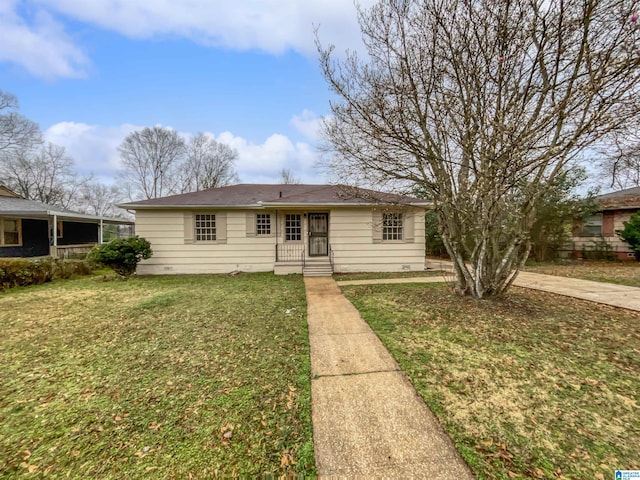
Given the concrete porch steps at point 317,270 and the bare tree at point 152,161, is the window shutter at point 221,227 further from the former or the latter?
the bare tree at point 152,161

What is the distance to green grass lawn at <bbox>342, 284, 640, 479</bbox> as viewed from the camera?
201 centimetres

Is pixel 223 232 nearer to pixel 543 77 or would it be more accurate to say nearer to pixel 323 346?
pixel 323 346

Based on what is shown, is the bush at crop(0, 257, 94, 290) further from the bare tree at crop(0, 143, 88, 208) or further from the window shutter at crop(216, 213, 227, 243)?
the bare tree at crop(0, 143, 88, 208)

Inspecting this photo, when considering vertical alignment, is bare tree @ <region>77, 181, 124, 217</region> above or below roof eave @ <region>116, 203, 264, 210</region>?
above

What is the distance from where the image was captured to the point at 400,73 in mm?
5625

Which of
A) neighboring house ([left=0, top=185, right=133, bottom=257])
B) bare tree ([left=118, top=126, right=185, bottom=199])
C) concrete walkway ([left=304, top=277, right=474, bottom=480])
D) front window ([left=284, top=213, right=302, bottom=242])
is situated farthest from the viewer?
bare tree ([left=118, top=126, right=185, bottom=199])

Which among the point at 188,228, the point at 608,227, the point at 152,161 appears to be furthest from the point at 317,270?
the point at 152,161

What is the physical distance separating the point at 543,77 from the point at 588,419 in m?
5.35

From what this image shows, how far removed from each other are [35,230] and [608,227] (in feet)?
94.2

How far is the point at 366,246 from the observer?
10609mm

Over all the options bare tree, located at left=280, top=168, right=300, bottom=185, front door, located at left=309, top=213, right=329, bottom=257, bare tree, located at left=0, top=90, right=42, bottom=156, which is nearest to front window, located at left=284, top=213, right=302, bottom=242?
front door, located at left=309, top=213, right=329, bottom=257

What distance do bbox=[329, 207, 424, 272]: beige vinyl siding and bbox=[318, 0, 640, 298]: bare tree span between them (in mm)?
3888

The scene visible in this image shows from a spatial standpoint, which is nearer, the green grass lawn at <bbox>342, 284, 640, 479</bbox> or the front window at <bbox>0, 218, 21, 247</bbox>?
the green grass lawn at <bbox>342, 284, 640, 479</bbox>

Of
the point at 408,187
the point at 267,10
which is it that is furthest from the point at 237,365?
the point at 267,10
